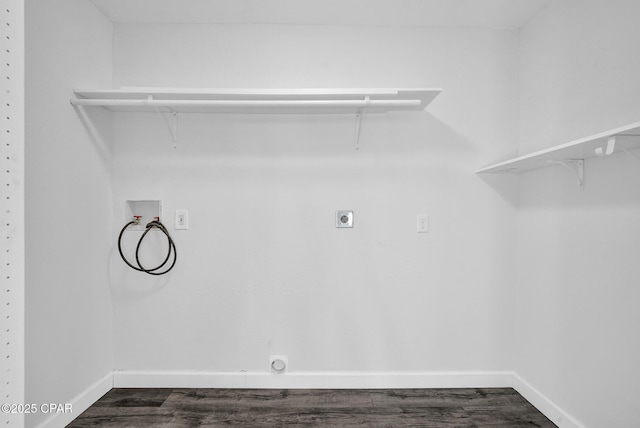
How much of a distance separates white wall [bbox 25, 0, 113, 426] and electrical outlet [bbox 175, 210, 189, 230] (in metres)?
0.43

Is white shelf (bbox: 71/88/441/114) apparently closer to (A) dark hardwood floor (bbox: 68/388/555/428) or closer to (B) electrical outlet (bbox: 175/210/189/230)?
(B) electrical outlet (bbox: 175/210/189/230)

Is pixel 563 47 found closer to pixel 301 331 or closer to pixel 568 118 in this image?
pixel 568 118

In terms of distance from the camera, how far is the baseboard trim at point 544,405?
182cm

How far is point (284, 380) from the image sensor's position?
2.27 m

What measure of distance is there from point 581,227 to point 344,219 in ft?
4.22

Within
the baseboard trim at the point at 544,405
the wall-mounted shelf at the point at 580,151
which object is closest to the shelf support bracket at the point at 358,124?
the wall-mounted shelf at the point at 580,151

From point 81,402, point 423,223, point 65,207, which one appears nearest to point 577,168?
point 423,223

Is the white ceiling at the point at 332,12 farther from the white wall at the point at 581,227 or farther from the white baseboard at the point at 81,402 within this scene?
the white baseboard at the point at 81,402

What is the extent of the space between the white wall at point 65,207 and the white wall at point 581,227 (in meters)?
2.68

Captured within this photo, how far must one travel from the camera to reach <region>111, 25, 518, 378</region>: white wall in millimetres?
2273

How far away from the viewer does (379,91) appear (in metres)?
1.90
